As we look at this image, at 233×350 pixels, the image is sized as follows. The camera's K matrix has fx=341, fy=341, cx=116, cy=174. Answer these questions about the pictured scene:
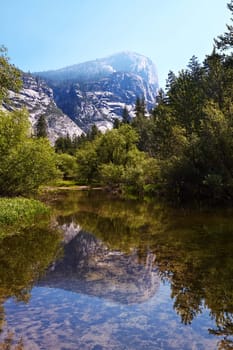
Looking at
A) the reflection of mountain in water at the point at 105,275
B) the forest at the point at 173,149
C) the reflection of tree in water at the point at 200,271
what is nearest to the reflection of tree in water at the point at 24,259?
the reflection of mountain in water at the point at 105,275

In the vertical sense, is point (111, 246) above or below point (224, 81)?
below

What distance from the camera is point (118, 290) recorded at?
10.8 metres

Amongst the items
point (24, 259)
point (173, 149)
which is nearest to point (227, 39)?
point (173, 149)

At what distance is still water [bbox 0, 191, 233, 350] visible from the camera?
758cm

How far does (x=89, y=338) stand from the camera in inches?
294

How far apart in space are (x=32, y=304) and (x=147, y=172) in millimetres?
44295

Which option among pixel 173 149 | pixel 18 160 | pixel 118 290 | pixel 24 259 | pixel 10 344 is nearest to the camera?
pixel 10 344

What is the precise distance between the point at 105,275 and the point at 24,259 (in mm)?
3865

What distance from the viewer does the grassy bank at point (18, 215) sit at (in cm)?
2009

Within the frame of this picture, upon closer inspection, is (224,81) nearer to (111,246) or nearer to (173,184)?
(173,184)

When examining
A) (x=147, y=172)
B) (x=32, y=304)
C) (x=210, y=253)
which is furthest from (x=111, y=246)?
(x=147, y=172)

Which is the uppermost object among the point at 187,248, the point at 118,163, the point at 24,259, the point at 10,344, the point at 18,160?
the point at 118,163

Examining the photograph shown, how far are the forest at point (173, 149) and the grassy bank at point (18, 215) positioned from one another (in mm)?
5156

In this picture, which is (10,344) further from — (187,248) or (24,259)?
(187,248)
